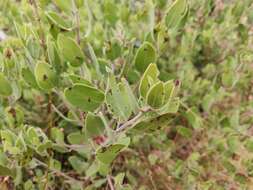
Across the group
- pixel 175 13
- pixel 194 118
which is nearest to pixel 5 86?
pixel 175 13

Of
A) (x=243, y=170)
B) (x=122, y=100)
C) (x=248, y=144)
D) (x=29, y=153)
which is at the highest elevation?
(x=122, y=100)

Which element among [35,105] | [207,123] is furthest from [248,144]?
[35,105]

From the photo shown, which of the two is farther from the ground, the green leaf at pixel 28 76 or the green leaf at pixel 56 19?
the green leaf at pixel 56 19

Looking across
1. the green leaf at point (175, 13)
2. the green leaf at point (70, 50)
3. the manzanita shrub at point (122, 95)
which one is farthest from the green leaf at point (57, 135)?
the green leaf at point (175, 13)

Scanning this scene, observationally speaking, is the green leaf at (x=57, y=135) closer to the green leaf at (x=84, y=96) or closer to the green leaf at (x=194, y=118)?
the green leaf at (x=84, y=96)

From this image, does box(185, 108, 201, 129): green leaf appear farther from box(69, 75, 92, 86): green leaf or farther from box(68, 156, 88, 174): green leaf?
box(69, 75, 92, 86): green leaf

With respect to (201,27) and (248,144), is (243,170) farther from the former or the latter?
(201,27)
